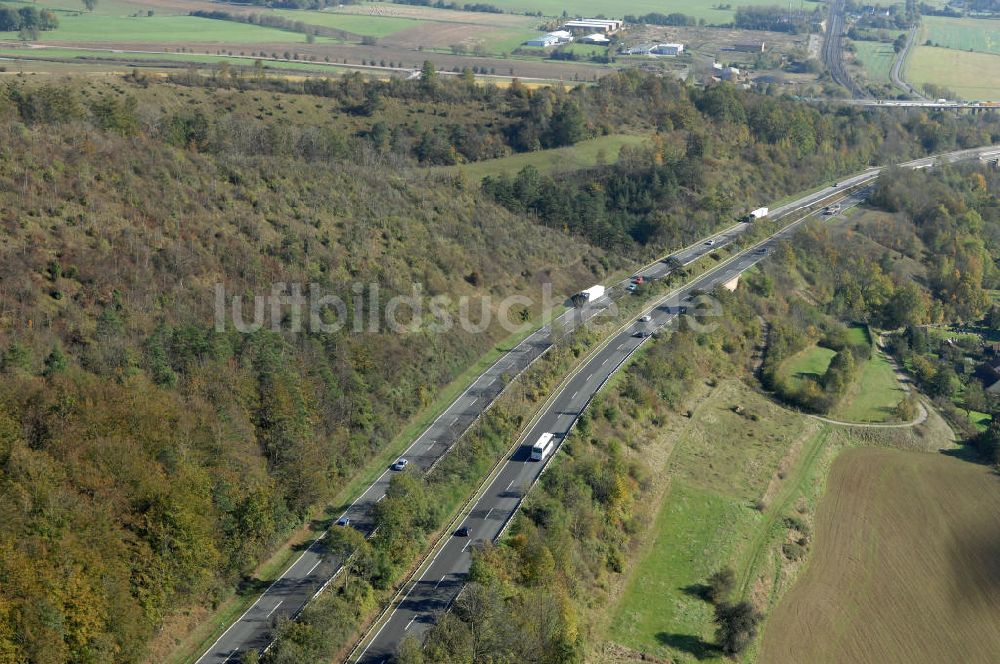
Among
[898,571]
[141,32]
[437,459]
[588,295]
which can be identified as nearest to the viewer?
[437,459]

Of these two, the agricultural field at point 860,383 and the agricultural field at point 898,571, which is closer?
the agricultural field at point 898,571

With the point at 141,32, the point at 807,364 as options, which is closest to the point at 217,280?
the point at 807,364

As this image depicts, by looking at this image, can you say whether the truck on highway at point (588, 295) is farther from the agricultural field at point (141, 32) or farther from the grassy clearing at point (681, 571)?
the agricultural field at point (141, 32)

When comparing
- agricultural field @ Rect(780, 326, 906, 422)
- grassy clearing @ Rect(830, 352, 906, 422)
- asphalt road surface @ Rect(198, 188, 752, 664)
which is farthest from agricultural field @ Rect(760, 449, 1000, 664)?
asphalt road surface @ Rect(198, 188, 752, 664)

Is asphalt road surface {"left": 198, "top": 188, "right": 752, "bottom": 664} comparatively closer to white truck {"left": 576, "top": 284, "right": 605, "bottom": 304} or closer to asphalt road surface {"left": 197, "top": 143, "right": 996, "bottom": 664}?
asphalt road surface {"left": 197, "top": 143, "right": 996, "bottom": 664}

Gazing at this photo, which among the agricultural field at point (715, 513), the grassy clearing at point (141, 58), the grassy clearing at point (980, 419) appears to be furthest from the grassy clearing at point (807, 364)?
the grassy clearing at point (141, 58)

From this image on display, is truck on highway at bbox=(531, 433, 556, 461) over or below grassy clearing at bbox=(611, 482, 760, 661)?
over

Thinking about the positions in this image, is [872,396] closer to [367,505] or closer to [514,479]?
[514,479]
